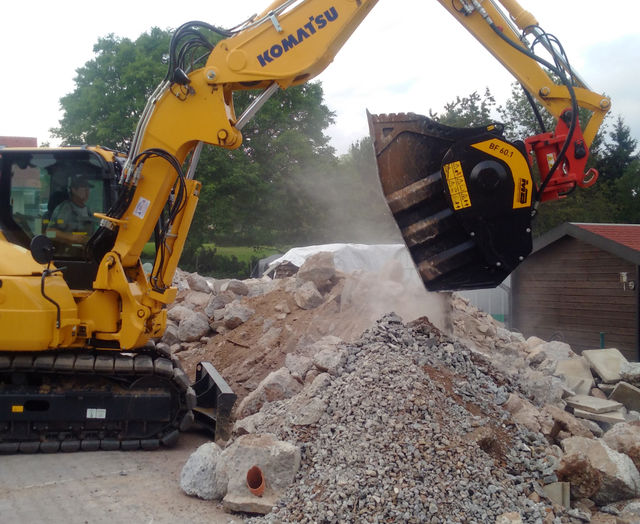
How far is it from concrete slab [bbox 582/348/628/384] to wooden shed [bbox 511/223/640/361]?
17.0 feet

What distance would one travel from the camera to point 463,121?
73.0 ft

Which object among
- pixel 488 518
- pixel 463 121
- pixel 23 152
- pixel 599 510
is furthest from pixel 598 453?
pixel 463 121

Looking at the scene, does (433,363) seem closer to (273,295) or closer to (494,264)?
(494,264)

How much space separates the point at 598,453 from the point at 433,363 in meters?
1.40

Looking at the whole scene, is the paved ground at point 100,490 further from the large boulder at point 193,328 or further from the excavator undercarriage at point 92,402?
the large boulder at point 193,328

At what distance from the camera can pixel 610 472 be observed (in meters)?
4.70

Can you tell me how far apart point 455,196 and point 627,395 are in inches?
149

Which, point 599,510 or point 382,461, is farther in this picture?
point 599,510

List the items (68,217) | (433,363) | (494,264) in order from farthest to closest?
(68,217), (433,363), (494,264)

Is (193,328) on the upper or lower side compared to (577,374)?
upper

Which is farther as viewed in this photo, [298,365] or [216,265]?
[216,265]

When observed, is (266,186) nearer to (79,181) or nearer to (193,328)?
(193,328)

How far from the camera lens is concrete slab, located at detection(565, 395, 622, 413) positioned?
6.40 m

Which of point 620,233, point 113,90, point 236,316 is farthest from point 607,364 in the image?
point 113,90
